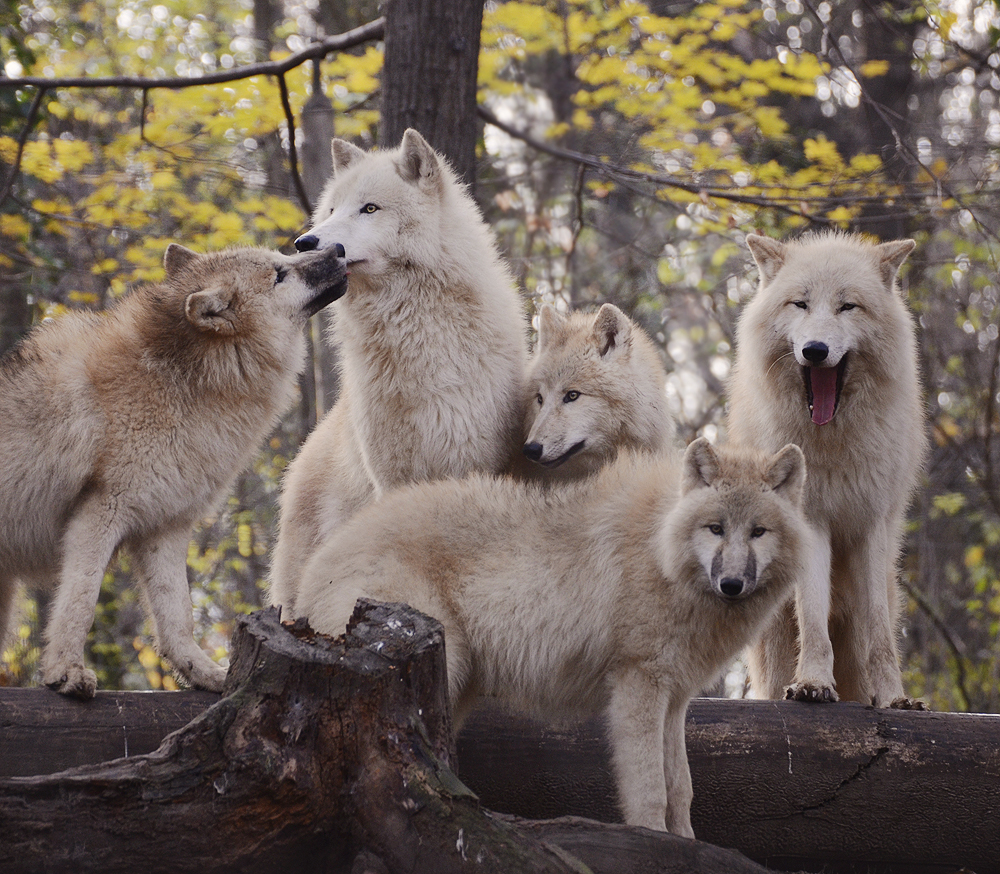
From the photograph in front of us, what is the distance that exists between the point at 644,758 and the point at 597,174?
31.0 feet

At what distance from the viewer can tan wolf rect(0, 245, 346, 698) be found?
436 centimetres

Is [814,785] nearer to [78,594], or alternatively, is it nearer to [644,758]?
[644,758]

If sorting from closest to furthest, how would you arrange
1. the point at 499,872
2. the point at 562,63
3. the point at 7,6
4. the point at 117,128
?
the point at 499,872 → the point at 7,6 → the point at 117,128 → the point at 562,63

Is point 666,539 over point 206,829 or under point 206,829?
over

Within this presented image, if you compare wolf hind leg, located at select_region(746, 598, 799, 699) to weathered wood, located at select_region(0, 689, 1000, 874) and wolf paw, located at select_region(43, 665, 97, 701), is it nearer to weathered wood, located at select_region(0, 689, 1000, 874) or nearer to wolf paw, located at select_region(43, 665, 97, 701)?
weathered wood, located at select_region(0, 689, 1000, 874)

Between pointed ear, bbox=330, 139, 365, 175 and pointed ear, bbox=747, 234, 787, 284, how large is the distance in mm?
2362

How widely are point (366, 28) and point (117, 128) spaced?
710 centimetres

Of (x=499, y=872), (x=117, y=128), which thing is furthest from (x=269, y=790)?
(x=117, y=128)

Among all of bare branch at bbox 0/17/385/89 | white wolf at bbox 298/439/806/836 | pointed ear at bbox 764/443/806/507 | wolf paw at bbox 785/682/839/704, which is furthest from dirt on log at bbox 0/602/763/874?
bare branch at bbox 0/17/385/89

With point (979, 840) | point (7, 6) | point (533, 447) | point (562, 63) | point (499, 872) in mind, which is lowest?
point (979, 840)

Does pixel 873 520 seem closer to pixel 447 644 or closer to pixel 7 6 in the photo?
pixel 447 644

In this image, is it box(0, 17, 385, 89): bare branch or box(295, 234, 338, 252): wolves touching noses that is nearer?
box(295, 234, 338, 252): wolves touching noses

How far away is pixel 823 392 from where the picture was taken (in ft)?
16.3

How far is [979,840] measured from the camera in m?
4.32
